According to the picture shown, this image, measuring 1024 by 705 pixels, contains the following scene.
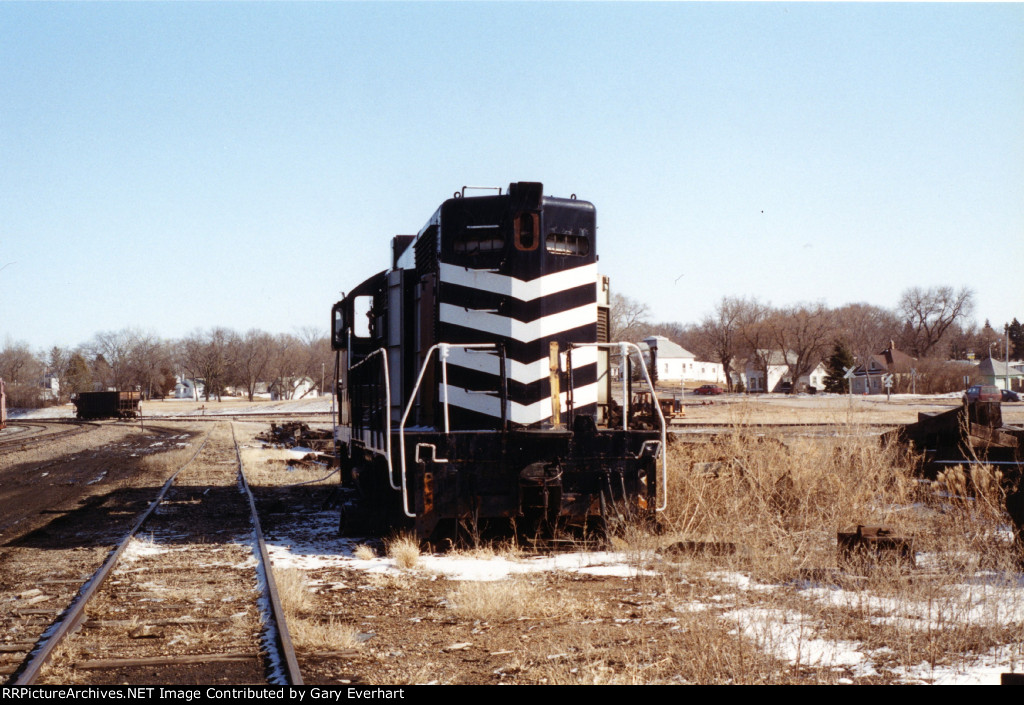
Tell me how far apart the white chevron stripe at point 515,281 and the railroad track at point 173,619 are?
3.38 metres

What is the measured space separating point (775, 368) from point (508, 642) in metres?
123

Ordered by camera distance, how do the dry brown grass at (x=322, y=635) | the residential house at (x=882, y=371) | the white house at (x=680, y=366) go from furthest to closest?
the white house at (x=680, y=366), the residential house at (x=882, y=371), the dry brown grass at (x=322, y=635)

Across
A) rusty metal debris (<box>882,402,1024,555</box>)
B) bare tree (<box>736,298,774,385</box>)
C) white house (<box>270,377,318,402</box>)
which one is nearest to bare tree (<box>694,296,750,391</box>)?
bare tree (<box>736,298,774,385</box>)

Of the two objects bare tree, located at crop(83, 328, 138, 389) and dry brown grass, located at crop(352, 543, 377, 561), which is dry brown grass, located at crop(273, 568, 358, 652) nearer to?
dry brown grass, located at crop(352, 543, 377, 561)

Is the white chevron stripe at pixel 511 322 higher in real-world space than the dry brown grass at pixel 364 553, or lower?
higher

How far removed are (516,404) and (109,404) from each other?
195ft

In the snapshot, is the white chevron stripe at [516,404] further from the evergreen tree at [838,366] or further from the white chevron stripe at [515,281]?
the evergreen tree at [838,366]

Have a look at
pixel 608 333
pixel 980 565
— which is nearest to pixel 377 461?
pixel 608 333

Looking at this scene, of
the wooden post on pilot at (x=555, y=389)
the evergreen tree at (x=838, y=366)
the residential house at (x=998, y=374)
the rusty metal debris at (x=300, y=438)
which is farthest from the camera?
the residential house at (x=998, y=374)

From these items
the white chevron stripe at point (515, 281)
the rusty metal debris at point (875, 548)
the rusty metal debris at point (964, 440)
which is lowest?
the rusty metal debris at point (875, 548)

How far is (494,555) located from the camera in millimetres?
8773

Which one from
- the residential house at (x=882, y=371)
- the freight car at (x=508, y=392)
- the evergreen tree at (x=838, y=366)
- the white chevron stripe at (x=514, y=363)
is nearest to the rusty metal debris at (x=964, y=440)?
the freight car at (x=508, y=392)

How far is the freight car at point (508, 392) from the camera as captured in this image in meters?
8.71

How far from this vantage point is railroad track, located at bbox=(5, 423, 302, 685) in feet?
17.1
